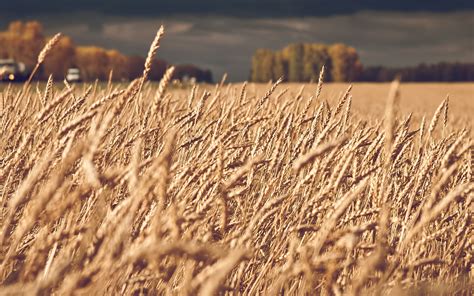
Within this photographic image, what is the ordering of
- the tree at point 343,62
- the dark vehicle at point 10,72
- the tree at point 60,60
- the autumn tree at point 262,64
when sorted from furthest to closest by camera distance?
the autumn tree at point 262,64, the tree at point 343,62, the tree at point 60,60, the dark vehicle at point 10,72

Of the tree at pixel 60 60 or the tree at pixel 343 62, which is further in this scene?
the tree at pixel 343 62

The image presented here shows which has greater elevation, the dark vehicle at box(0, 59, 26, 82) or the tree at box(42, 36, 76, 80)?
the dark vehicle at box(0, 59, 26, 82)

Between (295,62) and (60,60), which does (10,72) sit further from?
(295,62)

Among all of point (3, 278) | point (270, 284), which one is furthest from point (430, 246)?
point (3, 278)

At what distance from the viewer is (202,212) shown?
1.71 m

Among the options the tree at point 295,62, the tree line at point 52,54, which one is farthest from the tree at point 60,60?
the tree at point 295,62

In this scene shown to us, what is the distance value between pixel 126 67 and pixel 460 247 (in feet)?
425

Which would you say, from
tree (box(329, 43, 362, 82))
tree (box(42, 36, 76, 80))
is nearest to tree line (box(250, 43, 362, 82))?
tree (box(329, 43, 362, 82))

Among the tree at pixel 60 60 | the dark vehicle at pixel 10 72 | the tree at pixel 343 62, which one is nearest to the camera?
the dark vehicle at pixel 10 72

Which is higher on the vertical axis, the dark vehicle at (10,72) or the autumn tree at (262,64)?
the dark vehicle at (10,72)

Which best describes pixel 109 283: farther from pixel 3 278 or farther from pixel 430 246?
pixel 430 246

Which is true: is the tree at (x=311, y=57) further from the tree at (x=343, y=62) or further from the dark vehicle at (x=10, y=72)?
the dark vehicle at (x=10, y=72)

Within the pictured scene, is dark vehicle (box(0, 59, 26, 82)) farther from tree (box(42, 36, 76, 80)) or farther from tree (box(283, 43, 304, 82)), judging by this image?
tree (box(283, 43, 304, 82))

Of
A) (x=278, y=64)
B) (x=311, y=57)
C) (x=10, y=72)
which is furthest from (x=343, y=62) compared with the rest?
(x=10, y=72)
